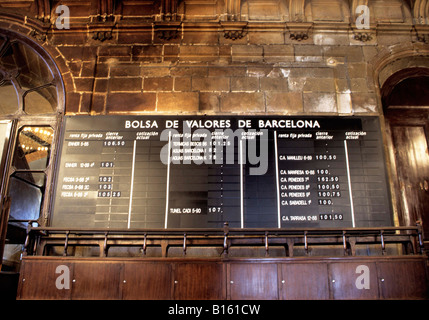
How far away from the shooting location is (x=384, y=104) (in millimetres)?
6027

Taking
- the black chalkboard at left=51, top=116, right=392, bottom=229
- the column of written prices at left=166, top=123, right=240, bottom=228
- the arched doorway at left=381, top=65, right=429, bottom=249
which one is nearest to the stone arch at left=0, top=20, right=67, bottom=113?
the black chalkboard at left=51, top=116, right=392, bottom=229

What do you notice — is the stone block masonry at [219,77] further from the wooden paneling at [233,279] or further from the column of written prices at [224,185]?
the wooden paneling at [233,279]

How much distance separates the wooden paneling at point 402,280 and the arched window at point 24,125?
427 cm

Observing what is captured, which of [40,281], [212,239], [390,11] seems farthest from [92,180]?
[390,11]

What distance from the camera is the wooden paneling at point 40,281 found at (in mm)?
3998

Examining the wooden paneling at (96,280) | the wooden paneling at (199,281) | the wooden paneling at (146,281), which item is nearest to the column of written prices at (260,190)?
the wooden paneling at (199,281)

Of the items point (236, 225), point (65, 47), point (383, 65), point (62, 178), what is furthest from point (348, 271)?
point (65, 47)

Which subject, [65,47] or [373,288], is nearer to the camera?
[373,288]

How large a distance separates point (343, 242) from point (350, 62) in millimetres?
2794

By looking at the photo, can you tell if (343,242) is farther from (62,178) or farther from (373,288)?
(62,178)

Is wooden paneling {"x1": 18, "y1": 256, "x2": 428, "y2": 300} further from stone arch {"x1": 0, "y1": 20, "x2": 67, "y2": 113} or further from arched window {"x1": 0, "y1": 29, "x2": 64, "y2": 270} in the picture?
stone arch {"x1": 0, "y1": 20, "x2": 67, "y2": 113}

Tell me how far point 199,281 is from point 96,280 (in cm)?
112

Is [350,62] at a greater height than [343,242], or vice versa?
[350,62]
